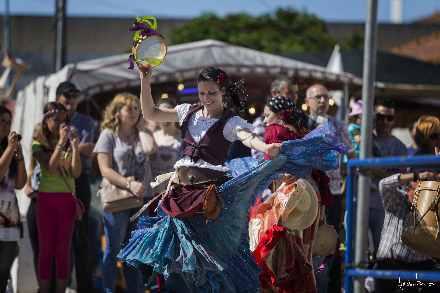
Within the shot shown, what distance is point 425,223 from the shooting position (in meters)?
6.25

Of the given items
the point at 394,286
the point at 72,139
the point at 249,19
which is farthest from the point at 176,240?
the point at 249,19

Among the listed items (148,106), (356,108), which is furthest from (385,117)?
(148,106)

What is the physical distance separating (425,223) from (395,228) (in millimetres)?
261

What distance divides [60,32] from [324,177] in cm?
1484

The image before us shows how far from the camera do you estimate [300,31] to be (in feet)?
163

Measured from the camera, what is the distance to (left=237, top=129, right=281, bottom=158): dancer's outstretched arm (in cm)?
654

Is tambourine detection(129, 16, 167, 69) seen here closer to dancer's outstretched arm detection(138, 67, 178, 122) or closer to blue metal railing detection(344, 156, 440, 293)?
dancer's outstretched arm detection(138, 67, 178, 122)

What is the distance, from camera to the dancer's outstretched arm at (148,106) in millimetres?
A: 7105

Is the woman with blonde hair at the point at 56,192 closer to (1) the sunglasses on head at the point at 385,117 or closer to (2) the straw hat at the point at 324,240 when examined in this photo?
(2) the straw hat at the point at 324,240

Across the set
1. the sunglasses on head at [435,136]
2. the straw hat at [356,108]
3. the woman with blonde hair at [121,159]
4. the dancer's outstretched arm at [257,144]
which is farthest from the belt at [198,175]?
the straw hat at [356,108]

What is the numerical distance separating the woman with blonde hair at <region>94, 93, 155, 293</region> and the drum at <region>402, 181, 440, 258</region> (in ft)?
10.4

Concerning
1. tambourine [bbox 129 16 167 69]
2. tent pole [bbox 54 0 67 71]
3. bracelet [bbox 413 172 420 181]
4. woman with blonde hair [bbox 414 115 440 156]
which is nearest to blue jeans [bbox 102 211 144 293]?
tambourine [bbox 129 16 167 69]

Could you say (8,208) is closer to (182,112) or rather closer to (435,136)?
(182,112)

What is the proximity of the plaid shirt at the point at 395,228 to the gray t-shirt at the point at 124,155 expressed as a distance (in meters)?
3.16
